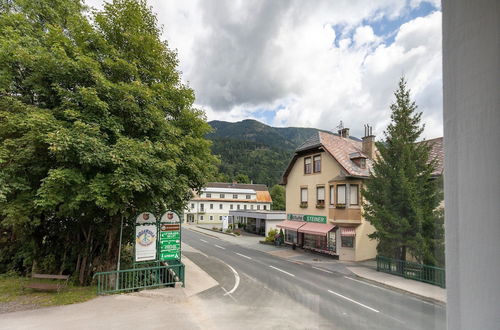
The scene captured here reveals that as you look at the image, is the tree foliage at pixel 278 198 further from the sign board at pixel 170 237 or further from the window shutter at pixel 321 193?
the sign board at pixel 170 237

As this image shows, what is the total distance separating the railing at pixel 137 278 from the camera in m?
5.52

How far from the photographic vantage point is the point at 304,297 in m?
5.45

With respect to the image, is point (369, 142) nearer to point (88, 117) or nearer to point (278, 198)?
point (88, 117)

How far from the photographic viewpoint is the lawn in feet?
15.3

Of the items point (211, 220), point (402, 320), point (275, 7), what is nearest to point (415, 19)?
point (275, 7)

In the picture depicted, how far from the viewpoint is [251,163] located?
43.0 metres

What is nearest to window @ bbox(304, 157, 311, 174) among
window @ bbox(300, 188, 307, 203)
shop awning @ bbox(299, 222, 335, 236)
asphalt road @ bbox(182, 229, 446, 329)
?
window @ bbox(300, 188, 307, 203)

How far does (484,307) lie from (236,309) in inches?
192

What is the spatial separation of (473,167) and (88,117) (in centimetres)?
556

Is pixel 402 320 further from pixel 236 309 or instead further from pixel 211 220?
pixel 211 220

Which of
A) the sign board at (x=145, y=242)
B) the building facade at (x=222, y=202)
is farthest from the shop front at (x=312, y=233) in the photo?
the building facade at (x=222, y=202)

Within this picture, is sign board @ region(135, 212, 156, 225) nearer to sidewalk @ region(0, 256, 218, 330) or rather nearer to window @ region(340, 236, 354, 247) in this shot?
sidewalk @ region(0, 256, 218, 330)

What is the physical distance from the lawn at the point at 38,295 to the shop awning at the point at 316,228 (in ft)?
28.3

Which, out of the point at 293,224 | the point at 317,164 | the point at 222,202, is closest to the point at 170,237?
the point at 317,164
